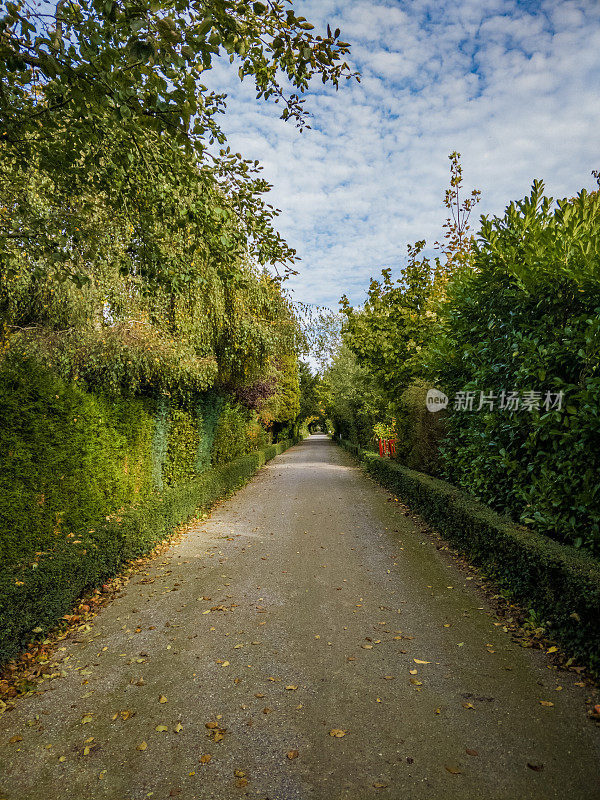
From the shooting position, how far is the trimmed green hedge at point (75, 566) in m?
4.09

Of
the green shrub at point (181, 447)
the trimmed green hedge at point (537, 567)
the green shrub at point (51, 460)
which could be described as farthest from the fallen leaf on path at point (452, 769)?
A: the green shrub at point (181, 447)

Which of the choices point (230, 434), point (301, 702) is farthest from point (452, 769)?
point (230, 434)

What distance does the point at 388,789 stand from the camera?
2.67 meters

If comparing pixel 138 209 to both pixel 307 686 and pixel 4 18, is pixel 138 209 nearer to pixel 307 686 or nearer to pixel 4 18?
pixel 4 18

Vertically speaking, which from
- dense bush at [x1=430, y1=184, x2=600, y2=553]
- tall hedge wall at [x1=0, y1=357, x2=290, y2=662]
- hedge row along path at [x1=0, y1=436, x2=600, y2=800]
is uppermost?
dense bush at [x1=430, y1=184, x2=600, y2=553]

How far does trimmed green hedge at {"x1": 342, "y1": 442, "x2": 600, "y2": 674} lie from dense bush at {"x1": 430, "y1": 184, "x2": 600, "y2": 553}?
0.33 meters

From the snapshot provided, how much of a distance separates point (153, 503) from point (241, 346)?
14.2 ft

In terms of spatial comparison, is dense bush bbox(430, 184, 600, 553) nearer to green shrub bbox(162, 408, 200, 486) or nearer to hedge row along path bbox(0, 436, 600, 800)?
hedge row along path bbox(0, 436, 600, 800)

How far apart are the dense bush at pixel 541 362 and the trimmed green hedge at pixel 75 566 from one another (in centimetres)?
547

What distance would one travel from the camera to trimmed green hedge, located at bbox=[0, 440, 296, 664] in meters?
4.09

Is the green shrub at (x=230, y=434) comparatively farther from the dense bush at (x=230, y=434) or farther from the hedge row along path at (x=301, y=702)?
the hedge row along path at (x=301, y=702)

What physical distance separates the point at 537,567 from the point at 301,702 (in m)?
2.74

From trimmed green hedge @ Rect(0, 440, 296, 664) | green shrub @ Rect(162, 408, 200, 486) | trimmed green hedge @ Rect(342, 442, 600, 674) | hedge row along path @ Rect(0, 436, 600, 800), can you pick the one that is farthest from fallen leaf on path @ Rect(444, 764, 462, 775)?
green shrub @ Rect(162, 408, 200, 486)

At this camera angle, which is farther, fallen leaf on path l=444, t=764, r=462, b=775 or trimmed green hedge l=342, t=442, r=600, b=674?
trimmed green hedge l=342, t=442, r=600, b=674
